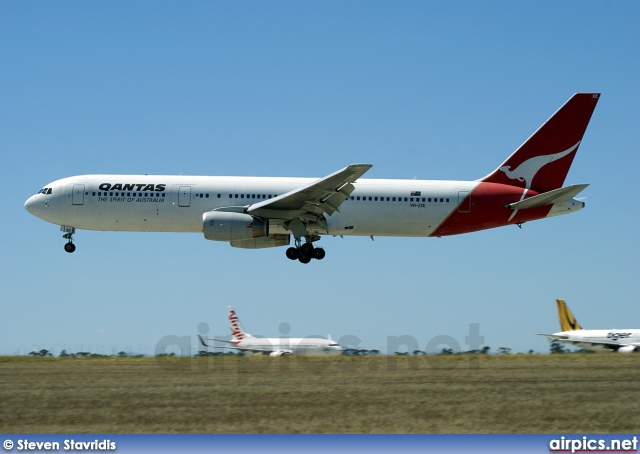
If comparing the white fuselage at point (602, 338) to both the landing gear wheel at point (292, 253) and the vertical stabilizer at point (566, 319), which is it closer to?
the vertical stabilizer at point (566, 319)

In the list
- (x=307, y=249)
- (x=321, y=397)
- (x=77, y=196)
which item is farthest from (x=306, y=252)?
(x=321, y=397)

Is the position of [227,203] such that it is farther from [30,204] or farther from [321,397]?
[321,397]

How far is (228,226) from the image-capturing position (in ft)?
107

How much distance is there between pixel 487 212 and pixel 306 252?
8.46 m

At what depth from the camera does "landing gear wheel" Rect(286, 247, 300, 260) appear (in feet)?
115

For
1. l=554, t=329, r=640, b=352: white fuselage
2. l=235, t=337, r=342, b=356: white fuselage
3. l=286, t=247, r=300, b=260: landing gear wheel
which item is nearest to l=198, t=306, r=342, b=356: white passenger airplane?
l=235, t=337, r=342, b=356: white fuselage

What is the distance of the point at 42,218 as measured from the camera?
115 ft

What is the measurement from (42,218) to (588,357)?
24.0 meters

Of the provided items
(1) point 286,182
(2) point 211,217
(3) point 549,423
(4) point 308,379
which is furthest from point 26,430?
(1) point 286,182

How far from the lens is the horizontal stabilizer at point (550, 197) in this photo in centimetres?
3288

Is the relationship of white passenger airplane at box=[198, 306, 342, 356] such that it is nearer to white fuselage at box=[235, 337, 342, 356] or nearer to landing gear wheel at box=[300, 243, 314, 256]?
white fuselage at box=[235, 337, 342, 356]

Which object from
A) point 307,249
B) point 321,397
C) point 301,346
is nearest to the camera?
point 321,397

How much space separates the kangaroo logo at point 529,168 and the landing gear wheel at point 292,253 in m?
10.5

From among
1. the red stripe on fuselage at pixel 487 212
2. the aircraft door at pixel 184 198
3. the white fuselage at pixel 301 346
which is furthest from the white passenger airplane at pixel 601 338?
the aircraft door at pixel 184 198
